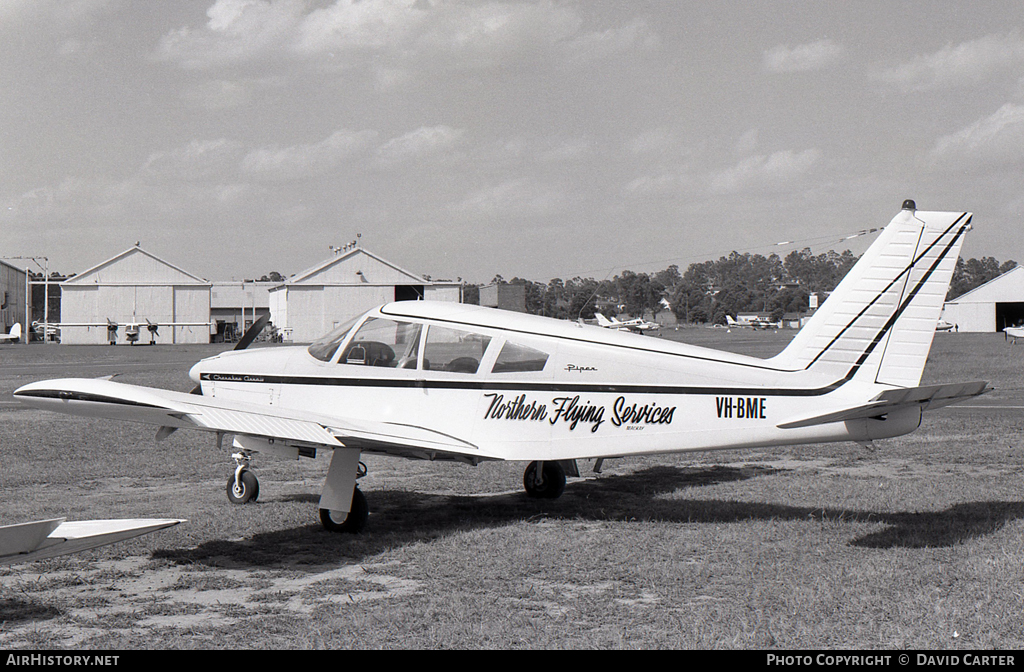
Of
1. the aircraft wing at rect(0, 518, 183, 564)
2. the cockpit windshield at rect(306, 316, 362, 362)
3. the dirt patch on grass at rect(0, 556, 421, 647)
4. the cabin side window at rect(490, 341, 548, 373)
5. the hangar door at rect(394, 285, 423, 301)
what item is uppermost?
the hangar door at rect(394, 285, 423, 301)

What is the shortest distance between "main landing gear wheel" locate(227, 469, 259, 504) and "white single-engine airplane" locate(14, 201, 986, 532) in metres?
1.08

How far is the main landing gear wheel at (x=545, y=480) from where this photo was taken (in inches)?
386

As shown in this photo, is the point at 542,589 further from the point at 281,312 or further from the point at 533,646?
the point at 281,312

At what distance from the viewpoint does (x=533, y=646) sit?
4.91m

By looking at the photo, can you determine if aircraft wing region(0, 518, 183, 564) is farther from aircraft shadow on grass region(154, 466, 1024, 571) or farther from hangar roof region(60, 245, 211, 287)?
hangar roof region(60, 245, 211, 287)

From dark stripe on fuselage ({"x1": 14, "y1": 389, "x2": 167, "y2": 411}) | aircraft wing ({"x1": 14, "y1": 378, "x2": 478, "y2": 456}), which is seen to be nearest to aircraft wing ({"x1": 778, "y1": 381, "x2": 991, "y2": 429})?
aircraft wing ({"x1": 14, "y1": 378, "x2": 478, "y2": 456})

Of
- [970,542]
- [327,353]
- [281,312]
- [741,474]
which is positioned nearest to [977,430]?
[741,474]

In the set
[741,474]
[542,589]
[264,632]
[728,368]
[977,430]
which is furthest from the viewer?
[977,430]

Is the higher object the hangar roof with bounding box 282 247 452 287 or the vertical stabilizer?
the hangar roof with bounding box 282 247 452 287

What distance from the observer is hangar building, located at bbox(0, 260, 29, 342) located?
316ft

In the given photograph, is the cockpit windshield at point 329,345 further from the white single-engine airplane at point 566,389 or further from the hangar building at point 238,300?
the hangar building at point 238,300

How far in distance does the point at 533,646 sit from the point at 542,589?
1.23 m

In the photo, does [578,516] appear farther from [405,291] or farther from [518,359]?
[405,291]

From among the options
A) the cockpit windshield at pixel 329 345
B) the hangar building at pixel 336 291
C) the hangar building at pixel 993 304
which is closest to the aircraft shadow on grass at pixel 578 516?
the cockpit windshield at pixel 329 345
